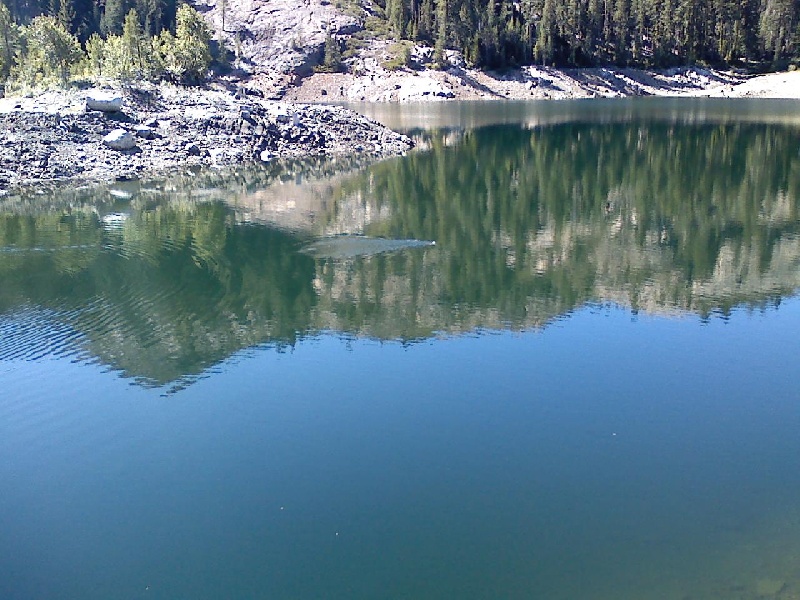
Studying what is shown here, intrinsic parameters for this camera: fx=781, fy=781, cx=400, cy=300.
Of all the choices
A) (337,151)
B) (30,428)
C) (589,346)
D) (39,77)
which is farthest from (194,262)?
(39,77)

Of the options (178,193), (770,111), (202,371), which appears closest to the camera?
(202,371)

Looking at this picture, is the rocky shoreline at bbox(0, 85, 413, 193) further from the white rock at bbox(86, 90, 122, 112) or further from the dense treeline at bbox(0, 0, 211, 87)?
the dense treeline at bbox(0, 0, 211, 87)

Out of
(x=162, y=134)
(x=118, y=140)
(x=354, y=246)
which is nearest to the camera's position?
(x=354, y=246)

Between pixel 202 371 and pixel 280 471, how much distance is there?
5752 mm

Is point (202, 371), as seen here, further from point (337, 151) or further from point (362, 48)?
point (362, 48)

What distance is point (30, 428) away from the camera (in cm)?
A: 1609

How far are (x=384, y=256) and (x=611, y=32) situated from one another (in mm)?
117243

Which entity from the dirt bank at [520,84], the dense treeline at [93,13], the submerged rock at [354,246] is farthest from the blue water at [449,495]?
the dense treeline at [93,13]

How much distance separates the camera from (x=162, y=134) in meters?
52.8

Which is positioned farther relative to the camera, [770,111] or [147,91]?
[770,111]

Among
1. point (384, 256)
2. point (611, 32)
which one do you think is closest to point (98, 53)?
point (384, 256)

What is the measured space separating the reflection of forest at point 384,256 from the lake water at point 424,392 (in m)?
0.15

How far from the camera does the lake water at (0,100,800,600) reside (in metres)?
11.7

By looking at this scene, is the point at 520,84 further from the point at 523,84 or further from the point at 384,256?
the point at 384,256
